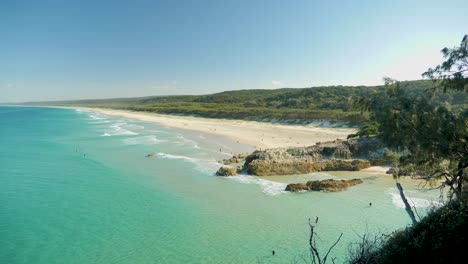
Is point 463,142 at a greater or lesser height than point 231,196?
greater

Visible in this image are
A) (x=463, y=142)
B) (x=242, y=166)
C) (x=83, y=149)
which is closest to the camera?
(x=463, y=142)

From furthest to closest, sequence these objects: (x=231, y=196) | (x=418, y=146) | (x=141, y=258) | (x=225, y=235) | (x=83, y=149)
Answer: (x=83, y=149), (x=231, y=196), (x=225, y=235), (x=141, y=258), (x=418, y=146)

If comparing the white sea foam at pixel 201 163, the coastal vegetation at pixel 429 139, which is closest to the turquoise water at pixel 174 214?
the white sea foam at pixel 201 163

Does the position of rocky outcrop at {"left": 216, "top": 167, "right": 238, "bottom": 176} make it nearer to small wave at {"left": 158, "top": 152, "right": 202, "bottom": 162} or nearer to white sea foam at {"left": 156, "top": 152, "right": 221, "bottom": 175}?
white sea foam at {"left": 156, "top": 152, "right": 221, "bottom": 175}

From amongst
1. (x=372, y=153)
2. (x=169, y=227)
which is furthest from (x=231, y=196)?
(x=372, y=153)

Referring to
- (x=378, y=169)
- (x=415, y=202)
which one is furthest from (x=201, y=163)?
(x=415, y=202)

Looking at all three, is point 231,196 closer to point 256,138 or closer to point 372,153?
point 372,153

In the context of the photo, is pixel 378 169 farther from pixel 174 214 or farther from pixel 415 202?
pixel 174 214
